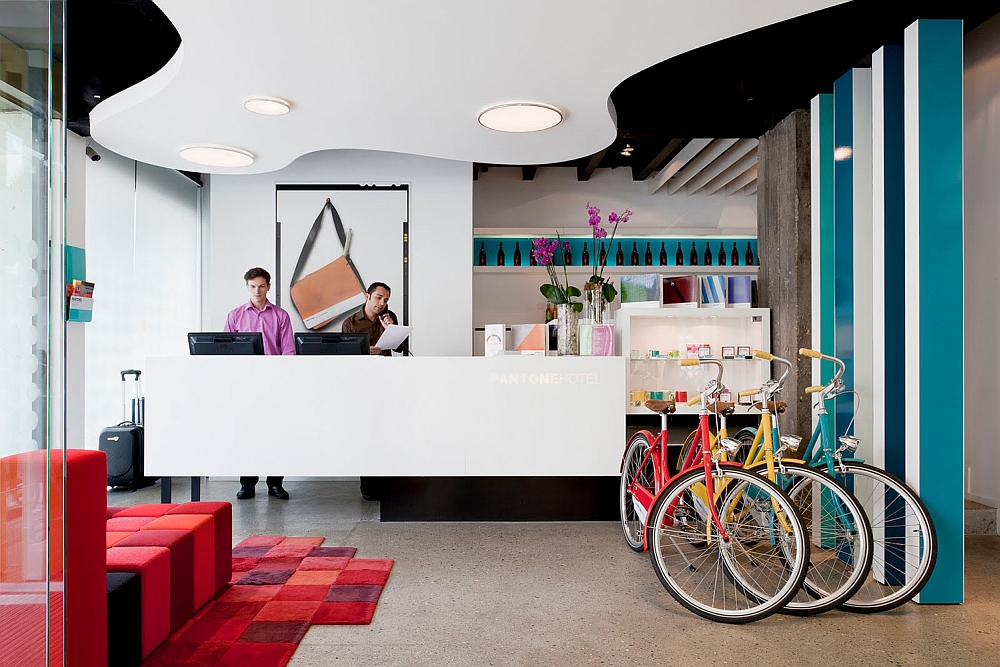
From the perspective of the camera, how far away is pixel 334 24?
311 centimetres

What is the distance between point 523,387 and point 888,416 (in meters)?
1.99

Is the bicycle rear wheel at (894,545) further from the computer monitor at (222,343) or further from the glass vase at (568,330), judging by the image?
the computer monitor at (222,343)

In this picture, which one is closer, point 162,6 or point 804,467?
point 162,6

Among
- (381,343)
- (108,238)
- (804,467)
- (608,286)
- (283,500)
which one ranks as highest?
(108,238)

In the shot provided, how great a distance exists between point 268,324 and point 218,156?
141 cm

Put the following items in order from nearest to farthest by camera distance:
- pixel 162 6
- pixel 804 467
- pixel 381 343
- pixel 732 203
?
pixel 162 6
pixel 804 467
pixel 381 343
pixel 732 203

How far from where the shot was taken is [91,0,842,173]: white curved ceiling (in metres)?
3.01

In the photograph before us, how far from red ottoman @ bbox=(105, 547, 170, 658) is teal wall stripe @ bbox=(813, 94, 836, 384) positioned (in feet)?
11.4

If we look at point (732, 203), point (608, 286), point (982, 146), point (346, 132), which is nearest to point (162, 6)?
point (346, 132)

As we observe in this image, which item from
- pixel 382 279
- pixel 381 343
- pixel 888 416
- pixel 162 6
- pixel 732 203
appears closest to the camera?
pixel 162 6

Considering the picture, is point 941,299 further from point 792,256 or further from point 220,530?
point 220,530

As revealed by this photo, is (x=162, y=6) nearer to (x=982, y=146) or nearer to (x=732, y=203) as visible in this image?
(x=982, y=146)

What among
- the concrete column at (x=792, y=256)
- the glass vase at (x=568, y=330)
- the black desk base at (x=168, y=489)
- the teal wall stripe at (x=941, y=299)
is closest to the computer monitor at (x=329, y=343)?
the black desk base at (x=168, y=489)

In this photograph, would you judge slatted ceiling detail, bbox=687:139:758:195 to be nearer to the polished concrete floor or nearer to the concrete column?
the concrete column
